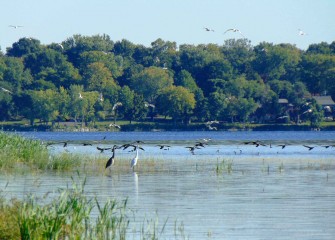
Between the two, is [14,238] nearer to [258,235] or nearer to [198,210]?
[258,235]

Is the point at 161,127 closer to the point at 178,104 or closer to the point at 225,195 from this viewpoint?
the point at 178,104

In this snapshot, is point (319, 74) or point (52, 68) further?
point (52, 68)

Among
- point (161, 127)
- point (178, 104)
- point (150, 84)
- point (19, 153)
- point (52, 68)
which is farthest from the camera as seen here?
point (52, 68)

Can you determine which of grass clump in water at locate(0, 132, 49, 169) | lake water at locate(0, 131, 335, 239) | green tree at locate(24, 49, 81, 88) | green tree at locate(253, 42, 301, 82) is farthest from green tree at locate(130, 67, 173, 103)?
grass clump in water at locate(0, 132, 49, 169)

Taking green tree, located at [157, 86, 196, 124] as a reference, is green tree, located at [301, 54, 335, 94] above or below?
above

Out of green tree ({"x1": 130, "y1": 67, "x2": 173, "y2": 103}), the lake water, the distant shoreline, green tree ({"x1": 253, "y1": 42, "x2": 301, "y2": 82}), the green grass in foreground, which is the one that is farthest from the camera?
green tree ({"x1": 253, "y1": 42, "x2": 301, "y2": 82})

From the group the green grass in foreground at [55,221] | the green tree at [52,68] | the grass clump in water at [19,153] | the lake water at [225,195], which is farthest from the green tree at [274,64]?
the green grass in foreground at [55,221]

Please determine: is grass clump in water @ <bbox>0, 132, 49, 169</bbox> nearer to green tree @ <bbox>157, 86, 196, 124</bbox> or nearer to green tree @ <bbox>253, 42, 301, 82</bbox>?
green tree @ <bbox>157, 86, 196, 124</bbox>

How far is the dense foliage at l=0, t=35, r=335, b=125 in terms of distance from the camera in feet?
465

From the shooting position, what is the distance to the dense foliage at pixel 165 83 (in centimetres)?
14188

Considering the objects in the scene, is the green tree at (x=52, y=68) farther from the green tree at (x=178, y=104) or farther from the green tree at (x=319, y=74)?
the green tree at (x=319, y=74)

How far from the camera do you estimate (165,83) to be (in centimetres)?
15300

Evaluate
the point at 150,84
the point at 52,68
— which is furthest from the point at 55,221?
the point at 52,68

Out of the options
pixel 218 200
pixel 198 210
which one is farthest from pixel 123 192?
pixel 198 210
